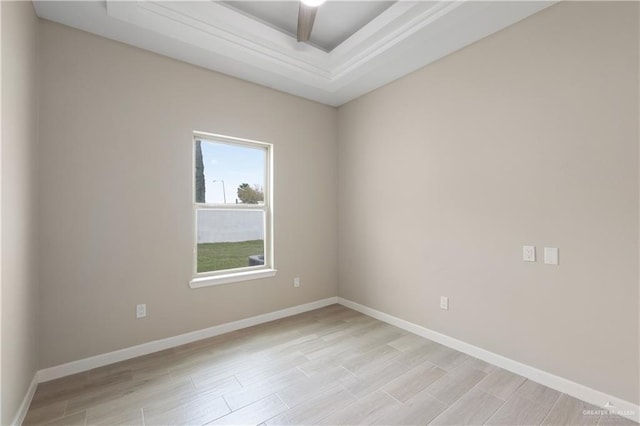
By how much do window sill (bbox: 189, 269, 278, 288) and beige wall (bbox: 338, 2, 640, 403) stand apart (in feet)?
4.81

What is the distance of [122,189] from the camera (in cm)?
260

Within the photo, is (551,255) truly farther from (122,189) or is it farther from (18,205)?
(18,205)

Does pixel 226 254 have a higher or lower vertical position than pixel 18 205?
lower

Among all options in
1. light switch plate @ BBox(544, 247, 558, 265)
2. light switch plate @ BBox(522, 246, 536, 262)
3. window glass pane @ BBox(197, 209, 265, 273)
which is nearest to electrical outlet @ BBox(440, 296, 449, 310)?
light switch plate @ BBox(522, 246, 536, 262)

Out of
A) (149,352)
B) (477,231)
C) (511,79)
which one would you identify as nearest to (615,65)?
(511,79)

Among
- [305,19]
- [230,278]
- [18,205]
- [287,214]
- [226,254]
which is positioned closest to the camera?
[18,205]

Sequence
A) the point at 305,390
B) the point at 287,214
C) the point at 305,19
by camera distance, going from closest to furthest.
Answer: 1. the point at 305,390
2. the point at 305,19
3. the point at 287,214

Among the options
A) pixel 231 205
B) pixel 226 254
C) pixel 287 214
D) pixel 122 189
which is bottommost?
pixel 226 254

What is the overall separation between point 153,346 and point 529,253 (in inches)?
134

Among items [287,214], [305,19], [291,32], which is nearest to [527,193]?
[305,19]

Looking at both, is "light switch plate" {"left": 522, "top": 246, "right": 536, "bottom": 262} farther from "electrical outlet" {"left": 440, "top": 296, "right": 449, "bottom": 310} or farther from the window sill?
the window sill

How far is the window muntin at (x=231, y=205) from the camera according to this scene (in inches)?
124

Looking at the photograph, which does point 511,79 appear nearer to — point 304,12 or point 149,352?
point 304,12

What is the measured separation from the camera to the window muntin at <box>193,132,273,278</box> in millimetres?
3152
